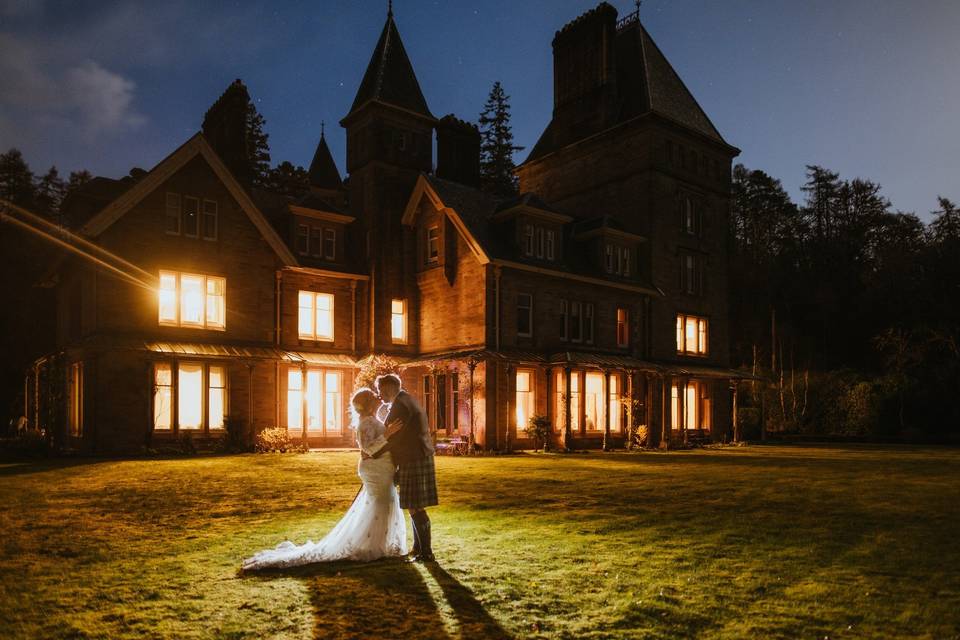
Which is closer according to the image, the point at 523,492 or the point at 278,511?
the point at 278,511

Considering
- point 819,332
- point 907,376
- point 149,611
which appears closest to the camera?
point 149,611

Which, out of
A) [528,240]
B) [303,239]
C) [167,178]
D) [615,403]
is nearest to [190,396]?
[167,178]

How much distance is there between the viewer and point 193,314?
2423 cm

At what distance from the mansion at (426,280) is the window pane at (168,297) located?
0.06 metres

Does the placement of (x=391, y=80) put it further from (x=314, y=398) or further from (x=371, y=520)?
(x=371, y=520)

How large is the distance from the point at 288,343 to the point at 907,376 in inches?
1279

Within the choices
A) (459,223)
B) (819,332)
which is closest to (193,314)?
(459,223)

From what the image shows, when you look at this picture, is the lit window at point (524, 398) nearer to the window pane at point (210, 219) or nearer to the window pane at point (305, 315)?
the window pane at point (305, 315)

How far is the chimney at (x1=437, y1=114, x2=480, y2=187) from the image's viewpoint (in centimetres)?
3203

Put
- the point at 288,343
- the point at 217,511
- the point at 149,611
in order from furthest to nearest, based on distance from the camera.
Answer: the point at 288,343, the point at 217,511, the point at 149,611

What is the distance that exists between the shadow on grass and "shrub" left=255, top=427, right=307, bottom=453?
1734cm

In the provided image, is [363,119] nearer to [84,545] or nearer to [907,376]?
[84,545]

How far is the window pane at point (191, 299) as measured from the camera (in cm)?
2406

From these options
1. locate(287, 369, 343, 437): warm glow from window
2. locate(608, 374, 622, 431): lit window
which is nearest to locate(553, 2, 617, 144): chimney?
locate(608, 374, 622, 431): lit window
